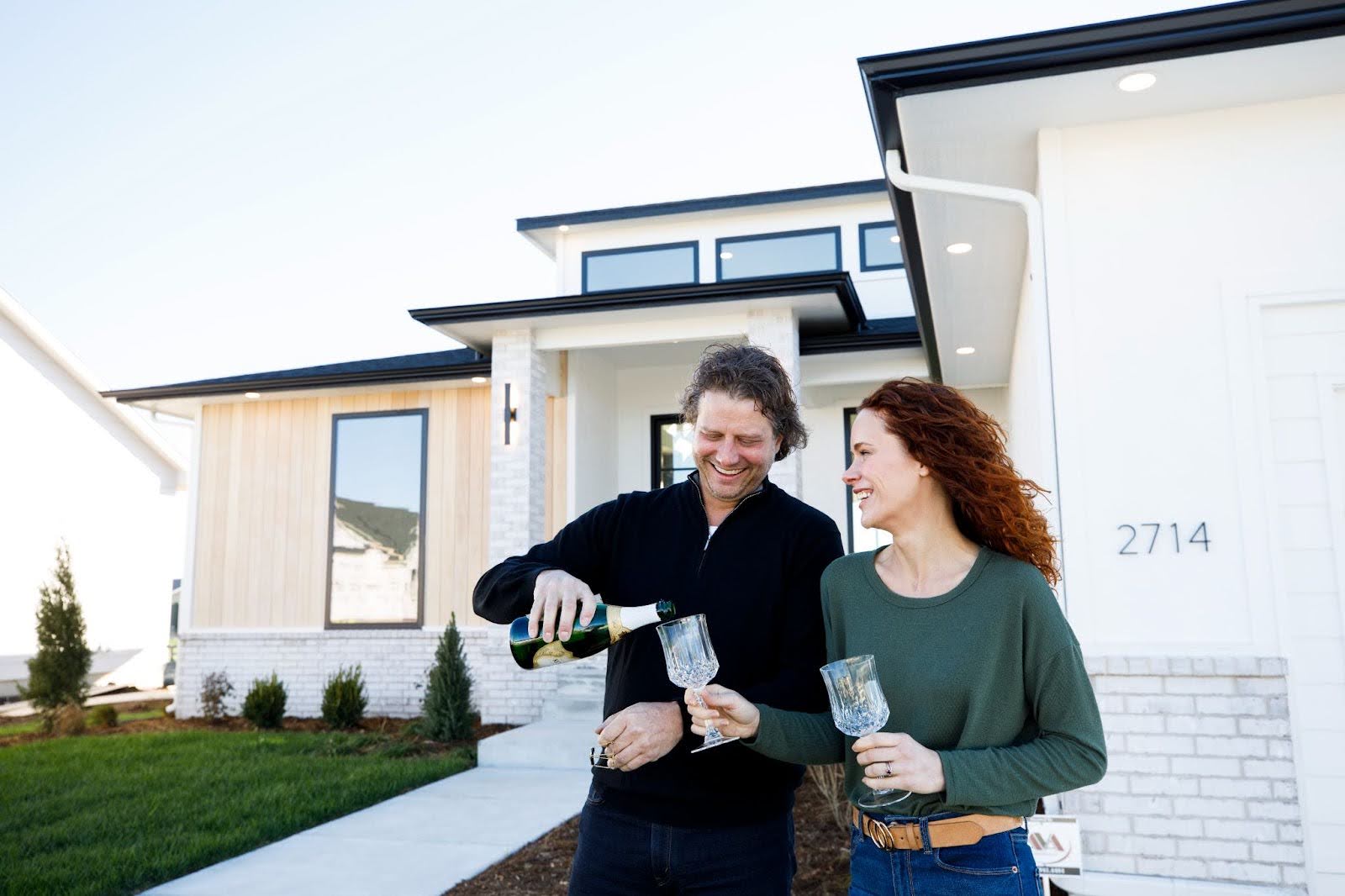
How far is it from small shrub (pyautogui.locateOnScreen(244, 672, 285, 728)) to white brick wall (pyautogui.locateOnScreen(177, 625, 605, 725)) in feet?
2.33

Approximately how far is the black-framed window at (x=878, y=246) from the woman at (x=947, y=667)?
1055 cm

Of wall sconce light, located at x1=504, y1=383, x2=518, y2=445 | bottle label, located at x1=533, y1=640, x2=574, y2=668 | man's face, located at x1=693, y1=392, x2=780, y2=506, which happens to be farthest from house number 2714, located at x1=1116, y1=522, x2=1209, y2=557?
wall sconce light, located at x1=504, y1=383, x2=518, y2=445

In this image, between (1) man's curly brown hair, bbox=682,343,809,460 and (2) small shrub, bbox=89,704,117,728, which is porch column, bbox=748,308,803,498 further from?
(2) small shrub, bbox=89,704,117,728

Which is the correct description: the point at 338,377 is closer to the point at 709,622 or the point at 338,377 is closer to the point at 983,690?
the point at 709,622

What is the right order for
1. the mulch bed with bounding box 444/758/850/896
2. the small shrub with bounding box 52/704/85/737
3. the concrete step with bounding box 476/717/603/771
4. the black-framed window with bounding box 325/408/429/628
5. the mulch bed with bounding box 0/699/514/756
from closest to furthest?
the mulch bed with bounding box 444/758/850/896
the concrete step with bounding box 476/717/603/771
the mulch bed with bounding box 0/699/514/756
the small shrub with bounding box 52/704/85/737
the black-framed window with bounding box 325/408/429/628

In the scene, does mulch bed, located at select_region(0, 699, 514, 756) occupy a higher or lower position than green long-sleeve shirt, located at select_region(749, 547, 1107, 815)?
lower

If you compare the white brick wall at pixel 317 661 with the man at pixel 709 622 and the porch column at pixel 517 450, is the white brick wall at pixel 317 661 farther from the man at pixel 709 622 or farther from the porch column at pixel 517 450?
the man at pixel 709 622

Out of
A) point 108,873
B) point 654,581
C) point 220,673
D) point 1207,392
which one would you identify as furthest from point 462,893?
point 220,673

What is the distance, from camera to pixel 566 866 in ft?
15.3

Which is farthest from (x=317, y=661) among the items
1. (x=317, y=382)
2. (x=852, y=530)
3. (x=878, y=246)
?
(x=878, y=246)

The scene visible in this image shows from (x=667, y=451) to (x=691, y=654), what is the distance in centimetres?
966

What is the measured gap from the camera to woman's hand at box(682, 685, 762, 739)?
63.6 inches

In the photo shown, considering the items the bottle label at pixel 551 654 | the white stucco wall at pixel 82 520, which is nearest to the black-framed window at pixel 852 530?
the bottle label at pixel 551 654

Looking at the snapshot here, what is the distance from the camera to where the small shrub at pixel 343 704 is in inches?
363
